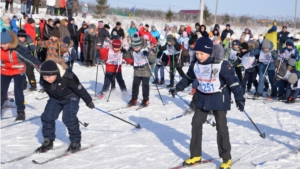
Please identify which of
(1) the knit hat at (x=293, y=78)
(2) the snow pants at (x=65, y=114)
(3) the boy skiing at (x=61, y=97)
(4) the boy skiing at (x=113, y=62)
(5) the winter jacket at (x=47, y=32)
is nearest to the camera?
(3) the boy skiing at (x=61, y=97)

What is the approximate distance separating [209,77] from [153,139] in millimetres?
2144

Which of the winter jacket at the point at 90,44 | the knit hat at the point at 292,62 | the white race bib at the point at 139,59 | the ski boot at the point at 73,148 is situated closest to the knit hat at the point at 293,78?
the knit hat at the point at 292,62

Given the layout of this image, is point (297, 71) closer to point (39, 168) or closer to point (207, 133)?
point (207, 133)

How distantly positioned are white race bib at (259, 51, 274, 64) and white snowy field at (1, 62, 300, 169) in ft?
5.10

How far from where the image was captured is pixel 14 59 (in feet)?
25.4

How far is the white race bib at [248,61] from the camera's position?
11.5 metres

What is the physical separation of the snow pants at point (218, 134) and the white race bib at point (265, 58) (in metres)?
6.67

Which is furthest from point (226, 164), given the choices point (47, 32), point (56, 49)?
point (47, 32)

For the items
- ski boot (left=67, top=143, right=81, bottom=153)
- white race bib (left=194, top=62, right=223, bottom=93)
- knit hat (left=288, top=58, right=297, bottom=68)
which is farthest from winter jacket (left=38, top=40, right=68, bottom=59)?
white race bib (left=194, top=62, right=223, bottom=93)

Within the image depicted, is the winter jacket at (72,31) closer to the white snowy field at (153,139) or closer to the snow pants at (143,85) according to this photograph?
the white snowy field at (153,139)

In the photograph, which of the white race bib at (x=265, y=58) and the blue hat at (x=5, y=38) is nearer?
the blue hat at (x=5, y=38)

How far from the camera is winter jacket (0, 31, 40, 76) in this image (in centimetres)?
766

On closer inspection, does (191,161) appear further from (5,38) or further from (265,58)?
(265,58)

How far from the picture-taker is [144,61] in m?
9.66
